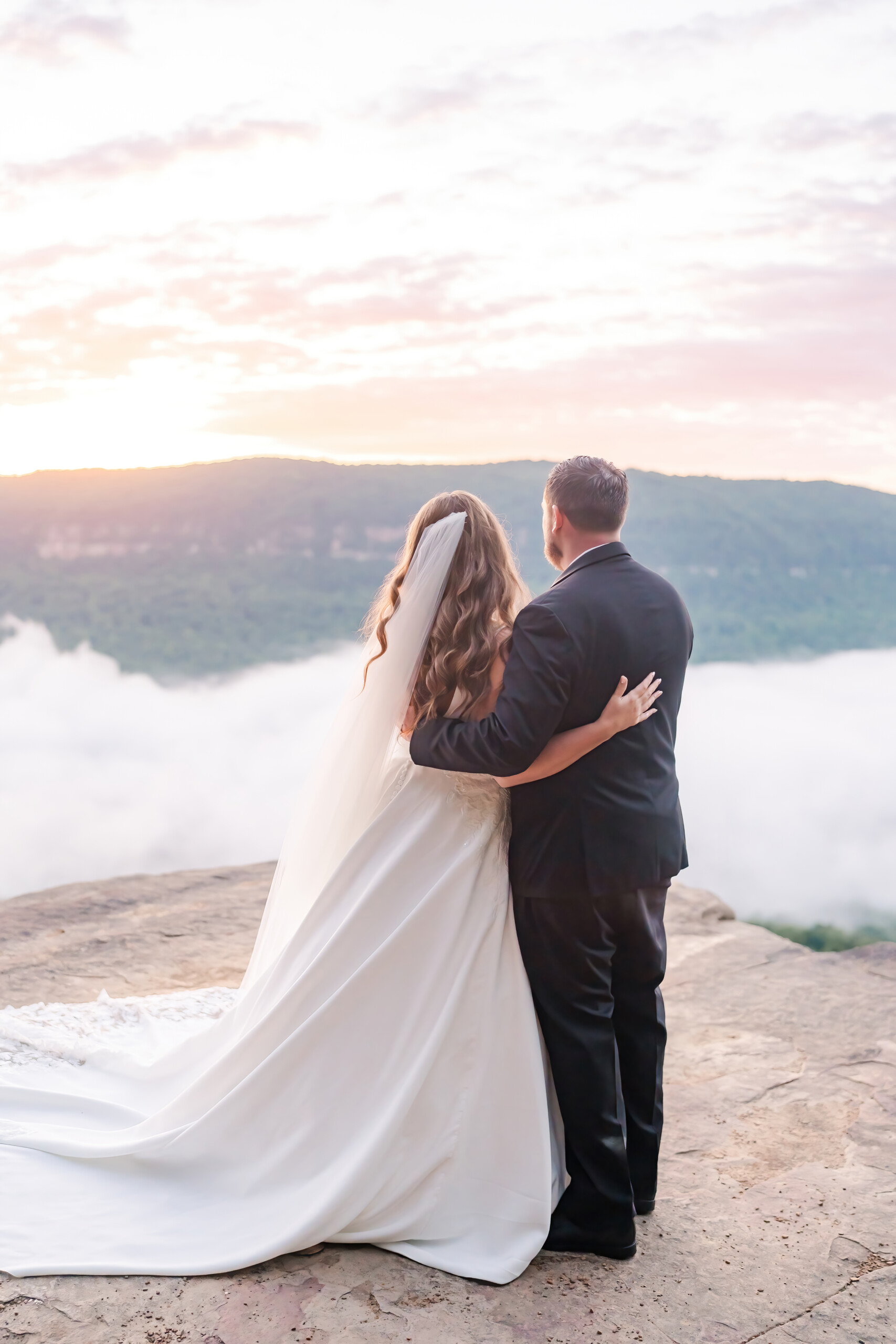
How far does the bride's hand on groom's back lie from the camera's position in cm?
241

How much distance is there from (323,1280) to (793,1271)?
122 centimetres

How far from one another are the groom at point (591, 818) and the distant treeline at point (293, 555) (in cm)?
2635

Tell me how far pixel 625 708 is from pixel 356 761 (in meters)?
0.85

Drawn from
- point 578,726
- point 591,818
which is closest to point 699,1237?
point 591,818

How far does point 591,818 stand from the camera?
2.50 metres

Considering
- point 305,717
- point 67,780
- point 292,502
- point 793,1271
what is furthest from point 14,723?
point 793,1271

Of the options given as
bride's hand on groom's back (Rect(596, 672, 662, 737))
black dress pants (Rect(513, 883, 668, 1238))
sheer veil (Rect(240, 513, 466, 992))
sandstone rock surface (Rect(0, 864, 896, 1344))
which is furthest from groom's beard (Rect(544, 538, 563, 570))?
sandstone rock surface (Rect(0, 864, 896, 1344))

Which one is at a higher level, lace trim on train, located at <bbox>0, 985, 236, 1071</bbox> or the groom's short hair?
the groom's short hair

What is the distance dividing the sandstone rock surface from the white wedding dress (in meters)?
0.10

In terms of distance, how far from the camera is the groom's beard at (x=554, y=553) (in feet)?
8.65

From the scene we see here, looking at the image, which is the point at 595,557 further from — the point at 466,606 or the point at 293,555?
the point at 293,555

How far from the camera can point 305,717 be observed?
→ 36656 mm

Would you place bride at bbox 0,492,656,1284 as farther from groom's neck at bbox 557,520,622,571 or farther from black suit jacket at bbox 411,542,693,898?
groom's neck at bbox 557,520,622,571

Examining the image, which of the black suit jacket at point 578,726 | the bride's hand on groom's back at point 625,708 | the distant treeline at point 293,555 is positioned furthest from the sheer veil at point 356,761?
the distant treeline at point 293,555
